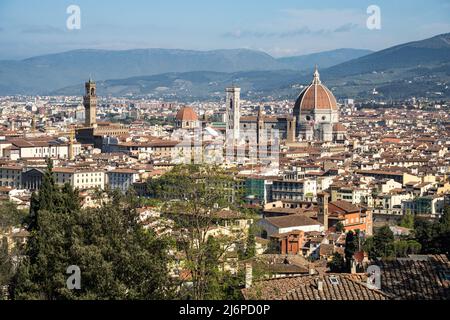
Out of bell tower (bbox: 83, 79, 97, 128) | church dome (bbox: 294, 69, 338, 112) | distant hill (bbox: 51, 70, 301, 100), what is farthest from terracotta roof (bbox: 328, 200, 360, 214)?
distant hill (bbox: 51, 70, 301, 100)

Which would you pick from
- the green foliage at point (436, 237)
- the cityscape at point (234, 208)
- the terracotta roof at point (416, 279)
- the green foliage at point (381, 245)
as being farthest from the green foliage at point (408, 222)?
the terracotta roof at point (416, 279)

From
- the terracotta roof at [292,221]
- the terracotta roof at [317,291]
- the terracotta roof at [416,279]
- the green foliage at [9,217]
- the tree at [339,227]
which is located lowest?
the tree at [339,227]

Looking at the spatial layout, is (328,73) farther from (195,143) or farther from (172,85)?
(195,143)

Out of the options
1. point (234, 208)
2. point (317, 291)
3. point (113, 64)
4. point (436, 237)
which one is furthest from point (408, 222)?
point (113, 64)

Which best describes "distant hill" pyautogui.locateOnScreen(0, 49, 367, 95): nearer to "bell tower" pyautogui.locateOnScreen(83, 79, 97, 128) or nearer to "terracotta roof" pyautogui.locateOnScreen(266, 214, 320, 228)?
"bell tower" pyautogui.locateOnScreen(83, 79, 97, 128)

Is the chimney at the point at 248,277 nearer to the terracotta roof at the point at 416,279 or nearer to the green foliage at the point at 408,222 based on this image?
the terracotta roof at the point at 416,279

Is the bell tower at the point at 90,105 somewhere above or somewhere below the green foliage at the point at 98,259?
above

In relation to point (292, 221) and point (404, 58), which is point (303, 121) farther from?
point (404, 58)
